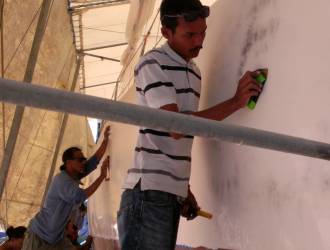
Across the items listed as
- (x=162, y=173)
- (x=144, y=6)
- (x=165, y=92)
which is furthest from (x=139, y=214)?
(x=144, y=6)

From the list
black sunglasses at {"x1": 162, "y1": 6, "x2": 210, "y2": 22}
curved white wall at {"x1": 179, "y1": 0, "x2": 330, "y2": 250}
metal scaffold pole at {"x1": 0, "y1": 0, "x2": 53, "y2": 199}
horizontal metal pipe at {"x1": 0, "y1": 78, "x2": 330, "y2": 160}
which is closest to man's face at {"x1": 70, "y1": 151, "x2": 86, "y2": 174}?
metal scaffold pole at {"x1": 0, "y1": 0, "x2": 53, "y2": 199}

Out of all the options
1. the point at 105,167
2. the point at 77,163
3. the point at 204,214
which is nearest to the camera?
the point at 204,214

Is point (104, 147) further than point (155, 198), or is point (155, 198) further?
point (104, 147)

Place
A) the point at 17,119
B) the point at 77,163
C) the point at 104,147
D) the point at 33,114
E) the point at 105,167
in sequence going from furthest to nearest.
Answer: the point at 33,114 < the point at 17,119 < the point at 104,147 < the point at 105,167 < the point at 77,163

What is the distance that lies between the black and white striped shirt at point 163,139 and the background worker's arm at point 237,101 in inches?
2.7

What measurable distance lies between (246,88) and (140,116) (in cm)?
48

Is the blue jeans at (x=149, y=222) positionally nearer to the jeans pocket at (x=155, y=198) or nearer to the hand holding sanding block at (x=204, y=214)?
the jeans pocket at (x=155, y=198)

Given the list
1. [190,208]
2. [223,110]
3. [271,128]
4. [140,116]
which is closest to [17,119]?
[190,208]

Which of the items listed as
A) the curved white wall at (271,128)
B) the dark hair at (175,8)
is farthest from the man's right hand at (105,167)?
the dark hair at (175,8)

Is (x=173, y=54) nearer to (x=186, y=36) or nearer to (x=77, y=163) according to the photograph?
(x=186, y=36)

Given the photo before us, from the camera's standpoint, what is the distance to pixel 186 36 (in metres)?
1.19

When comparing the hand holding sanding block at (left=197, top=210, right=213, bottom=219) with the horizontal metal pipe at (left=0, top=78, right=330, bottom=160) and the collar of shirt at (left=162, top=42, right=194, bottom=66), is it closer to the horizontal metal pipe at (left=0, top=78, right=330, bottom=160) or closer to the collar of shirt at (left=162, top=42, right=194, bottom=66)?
the collar of shirt at (left=162, top=42, right=194, bottom=66)

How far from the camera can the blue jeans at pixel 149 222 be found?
3.68ft

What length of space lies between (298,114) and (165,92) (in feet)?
0.98
